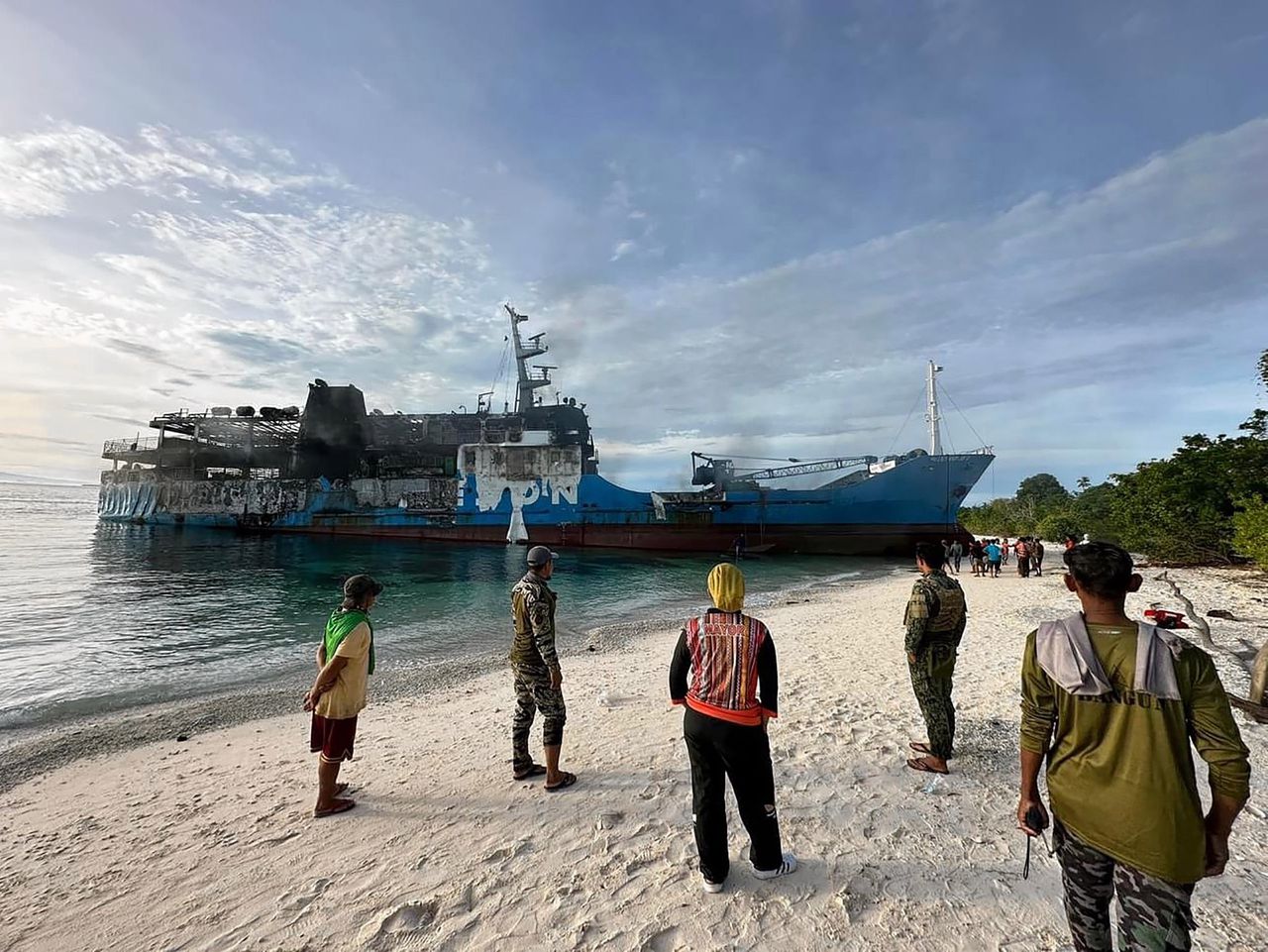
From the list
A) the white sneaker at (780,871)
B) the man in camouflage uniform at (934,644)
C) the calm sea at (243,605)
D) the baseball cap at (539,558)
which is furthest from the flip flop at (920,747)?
the calm sea at (243,605)

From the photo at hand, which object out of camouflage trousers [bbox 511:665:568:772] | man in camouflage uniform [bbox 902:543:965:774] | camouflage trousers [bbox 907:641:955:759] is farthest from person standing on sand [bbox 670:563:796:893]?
camouflage trousers [bbox 907:641:955:759]

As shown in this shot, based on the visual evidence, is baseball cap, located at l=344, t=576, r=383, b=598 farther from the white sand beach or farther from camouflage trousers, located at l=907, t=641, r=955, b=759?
camouflage trousers, located at l=907, t=641, r=955, b=759

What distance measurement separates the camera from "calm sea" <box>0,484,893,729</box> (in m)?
8.92

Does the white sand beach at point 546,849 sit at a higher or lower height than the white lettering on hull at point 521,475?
lower

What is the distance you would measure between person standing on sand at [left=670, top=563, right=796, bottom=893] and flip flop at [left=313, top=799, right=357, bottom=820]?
9.01ft

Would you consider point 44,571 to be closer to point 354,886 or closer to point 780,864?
point 354,886

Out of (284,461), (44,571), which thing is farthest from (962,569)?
(284,461)

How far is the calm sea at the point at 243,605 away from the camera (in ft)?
29.3

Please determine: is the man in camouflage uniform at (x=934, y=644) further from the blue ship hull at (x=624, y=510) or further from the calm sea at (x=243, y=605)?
the blue ship hull at (x=624, y=510)

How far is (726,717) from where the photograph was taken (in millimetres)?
2566

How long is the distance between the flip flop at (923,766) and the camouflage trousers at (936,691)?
9cm

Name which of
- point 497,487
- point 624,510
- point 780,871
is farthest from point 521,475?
point 780,871

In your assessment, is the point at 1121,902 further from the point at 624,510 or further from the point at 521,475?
the point at 521,475

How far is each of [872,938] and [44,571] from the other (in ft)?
99.4
